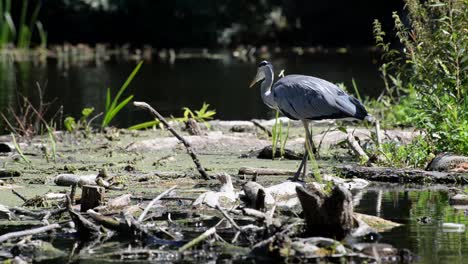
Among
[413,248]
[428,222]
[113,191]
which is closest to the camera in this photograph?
[413,248]

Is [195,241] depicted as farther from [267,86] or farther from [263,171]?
[267,86]

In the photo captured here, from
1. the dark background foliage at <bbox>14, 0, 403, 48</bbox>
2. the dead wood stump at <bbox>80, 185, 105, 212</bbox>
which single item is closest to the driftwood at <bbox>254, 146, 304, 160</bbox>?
the dead wood stump at <bbox>80, 185, 105, 212</bbox>

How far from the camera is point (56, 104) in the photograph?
15.3 meters

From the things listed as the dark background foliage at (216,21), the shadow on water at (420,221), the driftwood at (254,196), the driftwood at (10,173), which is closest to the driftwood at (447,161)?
the shadow on water at (420,221)

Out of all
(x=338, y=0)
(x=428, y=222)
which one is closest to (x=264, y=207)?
(x=428, y=222)

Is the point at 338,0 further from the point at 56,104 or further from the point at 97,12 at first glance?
the point at 56,104

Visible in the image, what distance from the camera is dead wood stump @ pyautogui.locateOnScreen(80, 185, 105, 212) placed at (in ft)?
22.1

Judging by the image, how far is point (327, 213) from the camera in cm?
595

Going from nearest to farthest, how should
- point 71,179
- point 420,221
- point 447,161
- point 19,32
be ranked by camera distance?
1. point 420,221
2. point 71,179
3. point 447,161
4. point 19,32

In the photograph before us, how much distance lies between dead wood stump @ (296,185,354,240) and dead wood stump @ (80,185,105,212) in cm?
142

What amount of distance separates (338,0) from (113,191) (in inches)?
889

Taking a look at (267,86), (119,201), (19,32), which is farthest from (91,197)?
(19,32)

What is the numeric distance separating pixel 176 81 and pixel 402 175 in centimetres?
1186

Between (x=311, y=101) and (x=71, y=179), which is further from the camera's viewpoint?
(x=311, y=101)
